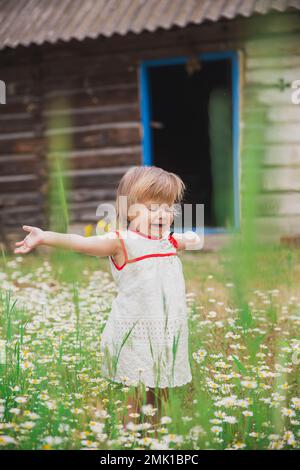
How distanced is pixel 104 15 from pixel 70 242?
19.4 feet

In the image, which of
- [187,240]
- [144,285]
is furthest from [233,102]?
[144,285]

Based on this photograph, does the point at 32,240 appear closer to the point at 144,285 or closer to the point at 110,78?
A: the point at 144,285

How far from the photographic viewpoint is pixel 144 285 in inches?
98.7

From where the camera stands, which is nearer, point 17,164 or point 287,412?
point 287,412

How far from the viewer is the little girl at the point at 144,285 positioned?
2.50 meters

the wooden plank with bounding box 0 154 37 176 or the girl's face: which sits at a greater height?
the wooden plank with bounding box 0 154 37 176

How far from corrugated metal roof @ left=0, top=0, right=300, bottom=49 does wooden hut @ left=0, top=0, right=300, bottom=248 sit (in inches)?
0.6

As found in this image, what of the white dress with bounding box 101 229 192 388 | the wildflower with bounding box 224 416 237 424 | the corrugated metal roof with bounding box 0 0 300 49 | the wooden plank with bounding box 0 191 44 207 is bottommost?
the wildflower with bounding box 224 416 237 424

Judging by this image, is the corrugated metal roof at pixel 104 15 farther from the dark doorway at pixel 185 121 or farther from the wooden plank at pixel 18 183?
the dark doorway at pixel 185 121

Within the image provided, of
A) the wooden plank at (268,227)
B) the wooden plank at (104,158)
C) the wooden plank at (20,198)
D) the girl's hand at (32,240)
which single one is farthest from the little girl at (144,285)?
the wooden plank at (20,198)

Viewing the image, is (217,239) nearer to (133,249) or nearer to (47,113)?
(47,113)

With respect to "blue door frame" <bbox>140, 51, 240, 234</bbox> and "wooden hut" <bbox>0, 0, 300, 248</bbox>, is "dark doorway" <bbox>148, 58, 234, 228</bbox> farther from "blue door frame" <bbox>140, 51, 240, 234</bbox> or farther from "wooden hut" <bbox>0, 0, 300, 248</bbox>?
"blue door frame" <bbox>140, 51, 240, 234</bbox>

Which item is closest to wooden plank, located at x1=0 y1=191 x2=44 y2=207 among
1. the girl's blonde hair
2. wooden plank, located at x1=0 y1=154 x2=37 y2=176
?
wooden plank, located at x1=0 y1=154 x2=37 y2=176

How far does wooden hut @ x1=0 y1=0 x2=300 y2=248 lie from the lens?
7164 millimetres
